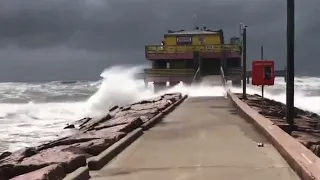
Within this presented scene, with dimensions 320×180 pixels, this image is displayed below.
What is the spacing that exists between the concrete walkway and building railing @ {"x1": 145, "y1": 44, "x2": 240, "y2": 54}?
37055mm

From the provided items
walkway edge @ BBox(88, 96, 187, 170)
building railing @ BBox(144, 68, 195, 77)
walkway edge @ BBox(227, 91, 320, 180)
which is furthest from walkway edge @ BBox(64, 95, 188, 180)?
building railing @ BBox(144, 68, 195, 77)

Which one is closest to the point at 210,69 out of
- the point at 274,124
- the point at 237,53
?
the point at 237,53

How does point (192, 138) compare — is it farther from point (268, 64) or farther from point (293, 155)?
point (268, 64)

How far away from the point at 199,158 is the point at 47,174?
309 cm

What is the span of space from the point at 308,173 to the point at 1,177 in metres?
3.83

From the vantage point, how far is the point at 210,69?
5306cm

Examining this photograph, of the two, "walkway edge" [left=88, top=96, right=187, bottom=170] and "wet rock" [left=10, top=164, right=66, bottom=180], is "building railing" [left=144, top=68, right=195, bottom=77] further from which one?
"wet rock" [left=10, top=164, right=66, bottom=180]

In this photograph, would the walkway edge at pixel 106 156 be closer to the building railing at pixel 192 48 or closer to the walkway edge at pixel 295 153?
the walkway edge at pixel 295 153

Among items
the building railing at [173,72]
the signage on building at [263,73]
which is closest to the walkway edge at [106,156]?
the signage on building at [263,73]

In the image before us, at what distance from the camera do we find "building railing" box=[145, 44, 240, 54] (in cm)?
5022

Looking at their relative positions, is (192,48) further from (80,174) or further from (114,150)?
(80,174)

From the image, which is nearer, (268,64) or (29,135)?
(268,64)

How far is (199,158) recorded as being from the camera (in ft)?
28.7

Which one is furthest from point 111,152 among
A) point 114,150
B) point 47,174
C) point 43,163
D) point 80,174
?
point 47,174
